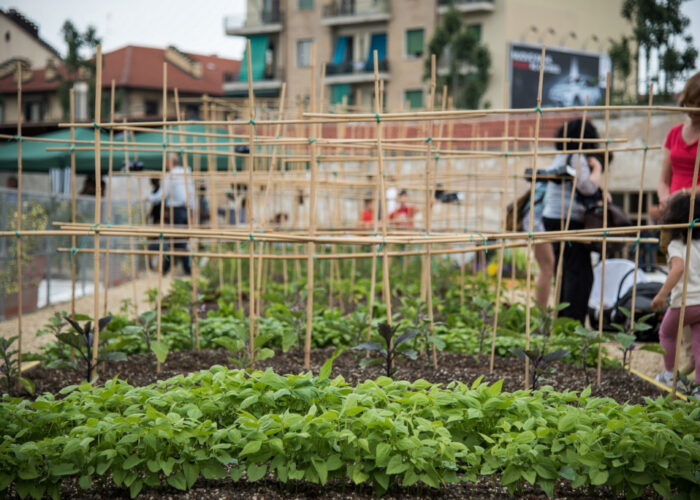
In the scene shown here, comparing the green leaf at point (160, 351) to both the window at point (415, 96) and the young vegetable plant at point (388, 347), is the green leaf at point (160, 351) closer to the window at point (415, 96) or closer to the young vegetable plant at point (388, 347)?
the young vegetable plant at point (388, 347)

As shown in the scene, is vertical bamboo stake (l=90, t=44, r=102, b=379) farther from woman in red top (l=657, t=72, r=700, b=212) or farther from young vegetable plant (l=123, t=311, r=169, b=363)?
woman in red top (l=657, t=72, r=700, b=212)

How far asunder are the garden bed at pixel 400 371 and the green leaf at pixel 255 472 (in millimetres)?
1129

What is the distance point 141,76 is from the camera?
3641cm

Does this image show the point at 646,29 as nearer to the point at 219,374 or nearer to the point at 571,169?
the point at 571,169

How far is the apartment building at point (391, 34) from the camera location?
25.6 m

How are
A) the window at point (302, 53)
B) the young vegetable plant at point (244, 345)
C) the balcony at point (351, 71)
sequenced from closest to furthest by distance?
1. the young vegetable plant at point (244, 345)
2. the balcony at point (351, 71)
3. the window at point (302, 53)

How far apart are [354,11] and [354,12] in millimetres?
58

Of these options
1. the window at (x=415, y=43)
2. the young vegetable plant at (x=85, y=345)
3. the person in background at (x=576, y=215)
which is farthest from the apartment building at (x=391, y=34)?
the young vegetable plant at (x=85, y=345)

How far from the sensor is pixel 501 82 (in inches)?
998

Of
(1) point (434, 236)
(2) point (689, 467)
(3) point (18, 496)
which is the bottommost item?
(3) point (18, 496)

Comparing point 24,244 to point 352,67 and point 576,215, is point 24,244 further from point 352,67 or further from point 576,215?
point 352,67

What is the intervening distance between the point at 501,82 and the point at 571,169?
21524 millimetres

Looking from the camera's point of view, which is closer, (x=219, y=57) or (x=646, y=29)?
(x=646, y=29)

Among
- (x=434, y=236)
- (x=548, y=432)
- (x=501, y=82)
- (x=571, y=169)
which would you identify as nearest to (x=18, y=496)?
(x=548, y=432)
